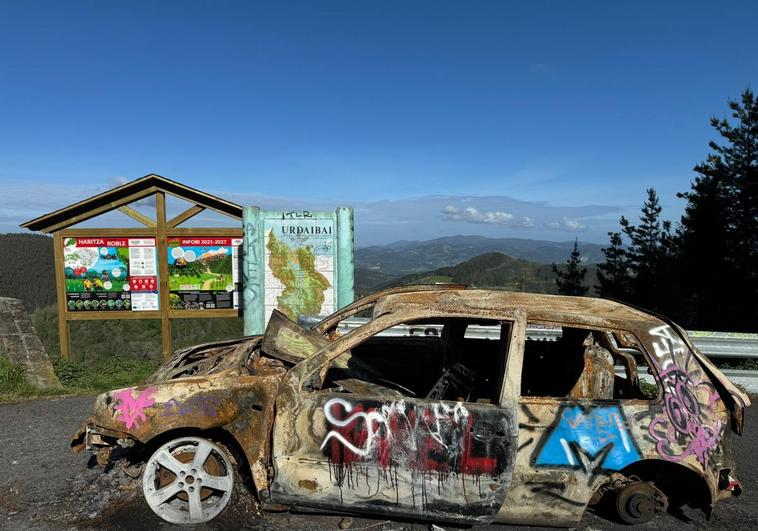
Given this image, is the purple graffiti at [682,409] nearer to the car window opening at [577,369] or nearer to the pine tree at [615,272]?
the car window opening at [577,369]

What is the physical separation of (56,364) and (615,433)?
770 centimetres

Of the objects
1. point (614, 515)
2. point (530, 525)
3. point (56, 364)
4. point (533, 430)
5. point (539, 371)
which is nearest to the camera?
point (533, 430)

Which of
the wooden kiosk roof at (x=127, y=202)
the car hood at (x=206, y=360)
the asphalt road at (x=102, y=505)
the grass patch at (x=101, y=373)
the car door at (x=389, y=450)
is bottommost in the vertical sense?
the asphalt road at (x=102, y=505)

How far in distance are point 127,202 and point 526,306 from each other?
7.39m

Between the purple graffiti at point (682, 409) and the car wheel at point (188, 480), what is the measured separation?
9.86 feet

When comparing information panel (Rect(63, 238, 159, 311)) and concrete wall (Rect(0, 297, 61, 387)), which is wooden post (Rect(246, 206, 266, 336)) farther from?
concrete wall (Rect(0, 297, 61, 387))

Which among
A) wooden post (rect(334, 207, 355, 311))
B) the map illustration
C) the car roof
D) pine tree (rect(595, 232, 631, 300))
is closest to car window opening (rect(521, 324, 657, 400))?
the car roof

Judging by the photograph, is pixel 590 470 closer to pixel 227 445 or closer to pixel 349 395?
pixel 349 395

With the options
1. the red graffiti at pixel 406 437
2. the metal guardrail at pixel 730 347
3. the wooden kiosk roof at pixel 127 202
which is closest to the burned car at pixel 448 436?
the red graffiti at pixel 406 437

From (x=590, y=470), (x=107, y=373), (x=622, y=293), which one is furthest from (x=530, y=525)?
(x=622, y=293)

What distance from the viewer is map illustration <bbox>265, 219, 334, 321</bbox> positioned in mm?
8250

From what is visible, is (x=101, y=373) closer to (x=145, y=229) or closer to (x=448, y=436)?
(x=145, y=229)

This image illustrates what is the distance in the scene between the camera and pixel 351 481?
325cm

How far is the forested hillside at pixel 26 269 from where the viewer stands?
1097 inches
